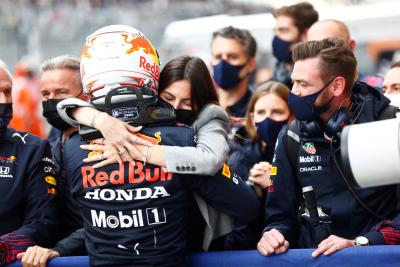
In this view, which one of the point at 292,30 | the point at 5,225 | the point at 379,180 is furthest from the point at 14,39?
the point at 379,180

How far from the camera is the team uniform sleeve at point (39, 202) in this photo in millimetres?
3453

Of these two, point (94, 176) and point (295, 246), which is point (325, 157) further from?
point (94, 176)

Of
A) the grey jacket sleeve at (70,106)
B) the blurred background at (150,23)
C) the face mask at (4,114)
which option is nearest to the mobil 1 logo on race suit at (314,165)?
the grey jacket sleeve at (70,106)

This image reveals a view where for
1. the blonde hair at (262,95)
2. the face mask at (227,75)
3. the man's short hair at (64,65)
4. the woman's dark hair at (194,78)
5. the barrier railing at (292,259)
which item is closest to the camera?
the barrier railing at (292,259)

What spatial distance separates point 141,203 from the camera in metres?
3.06

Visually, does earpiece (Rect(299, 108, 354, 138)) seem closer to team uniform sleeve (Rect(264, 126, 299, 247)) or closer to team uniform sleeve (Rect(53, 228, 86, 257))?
team uniform sleeve (Rect(264, 126, 299, 247))

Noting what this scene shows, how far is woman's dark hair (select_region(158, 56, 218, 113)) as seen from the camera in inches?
139

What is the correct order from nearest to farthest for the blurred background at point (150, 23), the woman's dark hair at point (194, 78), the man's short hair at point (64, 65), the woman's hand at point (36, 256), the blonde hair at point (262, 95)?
the woman's hand at point (36, 256)
the woman's dark hair at point (194, 78)
the man's short hair at point (64, 65)
the blonde hair at point (262, 95)
the blurred background at point (150, 23)

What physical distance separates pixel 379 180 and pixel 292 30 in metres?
3.35

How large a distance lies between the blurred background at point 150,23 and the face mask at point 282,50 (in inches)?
278

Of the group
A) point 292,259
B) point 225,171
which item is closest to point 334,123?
point 225,171

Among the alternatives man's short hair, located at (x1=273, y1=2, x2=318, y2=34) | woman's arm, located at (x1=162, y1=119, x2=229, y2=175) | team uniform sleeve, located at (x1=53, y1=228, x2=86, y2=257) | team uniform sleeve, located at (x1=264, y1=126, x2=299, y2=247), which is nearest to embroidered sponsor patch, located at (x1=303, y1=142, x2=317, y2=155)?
team uniform sleeve, located at (x1=264, y1=126, x2=299, y2=247)

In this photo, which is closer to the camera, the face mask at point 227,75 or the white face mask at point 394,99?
the white face mask at point 394,99

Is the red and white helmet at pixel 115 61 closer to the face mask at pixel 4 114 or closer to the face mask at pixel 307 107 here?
the face mask at pixel 4 114
